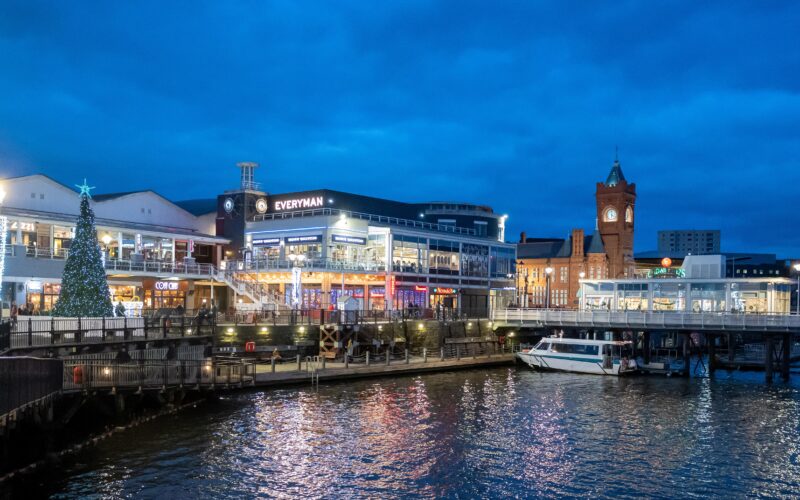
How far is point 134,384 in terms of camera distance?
33.6m

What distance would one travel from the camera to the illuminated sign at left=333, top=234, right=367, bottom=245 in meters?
77.2

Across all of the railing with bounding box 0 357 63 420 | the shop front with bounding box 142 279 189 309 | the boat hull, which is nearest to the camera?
the railing with bounding box 0 357 63 420

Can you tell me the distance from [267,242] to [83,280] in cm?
3904

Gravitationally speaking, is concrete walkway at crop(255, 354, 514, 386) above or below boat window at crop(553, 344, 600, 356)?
below

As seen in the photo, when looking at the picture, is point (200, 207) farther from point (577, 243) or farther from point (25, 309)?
point (577, 243)

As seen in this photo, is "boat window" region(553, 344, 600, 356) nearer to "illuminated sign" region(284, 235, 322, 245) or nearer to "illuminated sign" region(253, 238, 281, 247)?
"illuminated sign" region(284, 235, 322, 245)

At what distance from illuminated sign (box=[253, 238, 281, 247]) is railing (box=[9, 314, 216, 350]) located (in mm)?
31338

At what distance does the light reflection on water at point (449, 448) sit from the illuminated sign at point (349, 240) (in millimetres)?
30636

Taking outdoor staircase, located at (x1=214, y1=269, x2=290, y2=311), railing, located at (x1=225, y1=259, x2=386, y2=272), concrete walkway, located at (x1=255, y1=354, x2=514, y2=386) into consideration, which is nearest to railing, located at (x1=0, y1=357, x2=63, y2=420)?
concrete walkway, located at (x1=255, y1=354, x2=514, y2=386)

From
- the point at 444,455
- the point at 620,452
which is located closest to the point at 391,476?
the point at 444,455

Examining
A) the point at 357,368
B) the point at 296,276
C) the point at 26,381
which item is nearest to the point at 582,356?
the point at 357,368

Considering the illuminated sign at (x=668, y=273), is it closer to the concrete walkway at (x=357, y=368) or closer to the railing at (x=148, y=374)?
the concrete walkway at (x=357, y=368)

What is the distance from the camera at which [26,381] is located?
25141mm

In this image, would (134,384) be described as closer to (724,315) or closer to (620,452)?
(620,452)
